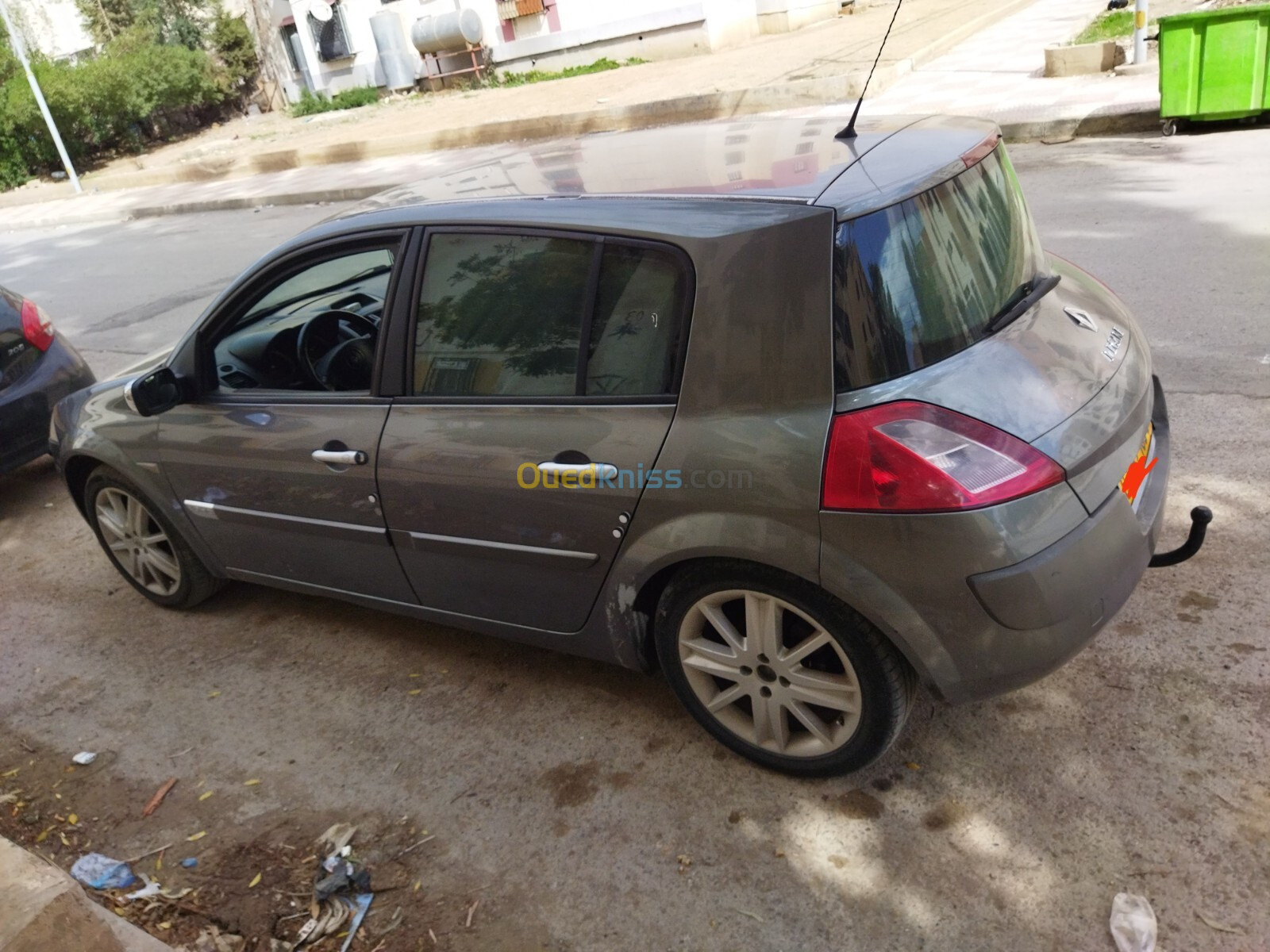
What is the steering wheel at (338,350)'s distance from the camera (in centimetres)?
324

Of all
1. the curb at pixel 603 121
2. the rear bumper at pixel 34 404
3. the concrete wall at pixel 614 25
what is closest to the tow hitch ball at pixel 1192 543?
the rear bumper at pixel 34 404

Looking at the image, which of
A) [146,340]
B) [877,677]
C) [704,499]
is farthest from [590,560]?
[146,340]

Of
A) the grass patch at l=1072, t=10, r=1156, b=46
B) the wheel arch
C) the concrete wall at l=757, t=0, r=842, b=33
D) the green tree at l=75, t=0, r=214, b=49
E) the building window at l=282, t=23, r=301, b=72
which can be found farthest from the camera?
Result: the green tree at l=75, t=0, r=214, b=49

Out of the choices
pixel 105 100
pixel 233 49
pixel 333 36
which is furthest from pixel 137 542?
pixel 233 49

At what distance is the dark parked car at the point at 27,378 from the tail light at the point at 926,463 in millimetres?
4980

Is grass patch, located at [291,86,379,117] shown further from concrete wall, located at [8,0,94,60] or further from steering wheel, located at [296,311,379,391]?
steering wheel, located at [296,311,379,391]

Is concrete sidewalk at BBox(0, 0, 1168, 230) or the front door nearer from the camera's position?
the front door

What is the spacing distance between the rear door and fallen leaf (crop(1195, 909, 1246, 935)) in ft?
5.09

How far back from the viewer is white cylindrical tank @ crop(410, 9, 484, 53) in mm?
23828

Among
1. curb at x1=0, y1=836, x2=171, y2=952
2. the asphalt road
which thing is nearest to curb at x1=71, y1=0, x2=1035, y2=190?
the asphalt road

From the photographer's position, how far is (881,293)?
91.1 inches

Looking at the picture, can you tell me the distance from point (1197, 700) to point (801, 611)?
1217 mm

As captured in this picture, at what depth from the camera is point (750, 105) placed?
14.0 metres

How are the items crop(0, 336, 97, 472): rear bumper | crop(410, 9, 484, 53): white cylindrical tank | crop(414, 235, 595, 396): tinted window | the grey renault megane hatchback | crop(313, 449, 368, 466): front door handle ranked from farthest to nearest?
crop(410, 9, 484, 53): white cylindrical tank, crop(0, 336, 97, 472): rear bumper, crop(313, 449, 368, 466): front door handle, crop(414, 235, 595, 396): tinted window, the grey renault megane hatchback
